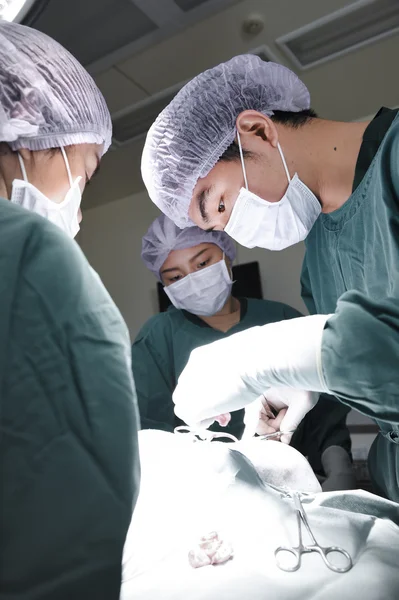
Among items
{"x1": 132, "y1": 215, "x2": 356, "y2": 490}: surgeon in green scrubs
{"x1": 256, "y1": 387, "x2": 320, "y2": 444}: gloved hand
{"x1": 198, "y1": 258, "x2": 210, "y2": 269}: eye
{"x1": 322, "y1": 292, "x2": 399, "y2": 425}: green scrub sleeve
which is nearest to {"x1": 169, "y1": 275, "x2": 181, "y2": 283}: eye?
{"x1": 132, "y1": 215, "x2": 356, "y2": 490}: surgeon in green scrubs

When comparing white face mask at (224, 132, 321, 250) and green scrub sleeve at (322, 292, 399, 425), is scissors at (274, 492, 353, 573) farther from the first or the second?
white face mask at (224, 132, 321, 250)

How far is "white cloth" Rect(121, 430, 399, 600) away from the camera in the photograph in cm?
68

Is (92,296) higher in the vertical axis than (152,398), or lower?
higher

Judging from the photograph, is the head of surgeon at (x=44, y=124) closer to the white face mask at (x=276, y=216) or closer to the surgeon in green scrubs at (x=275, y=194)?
the surgeon in green scrubs at (x=275, y=194)

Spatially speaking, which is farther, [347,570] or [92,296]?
[347,570]

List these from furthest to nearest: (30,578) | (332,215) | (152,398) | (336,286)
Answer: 1. (152,398)
2. (336,286)
3. (332,215)
4. (30,578)

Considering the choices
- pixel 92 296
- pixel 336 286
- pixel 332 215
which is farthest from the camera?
pixel 336 286

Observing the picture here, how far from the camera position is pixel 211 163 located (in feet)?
4.20

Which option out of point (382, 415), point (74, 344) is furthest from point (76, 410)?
point (382, 415)

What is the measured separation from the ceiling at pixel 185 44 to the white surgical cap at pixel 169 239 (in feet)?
2.36

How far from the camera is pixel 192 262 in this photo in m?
2.19

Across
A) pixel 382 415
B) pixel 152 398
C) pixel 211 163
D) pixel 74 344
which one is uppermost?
pixel 211 163

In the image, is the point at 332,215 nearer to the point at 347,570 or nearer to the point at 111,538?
the point at 347,570

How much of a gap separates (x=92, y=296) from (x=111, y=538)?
300mm
